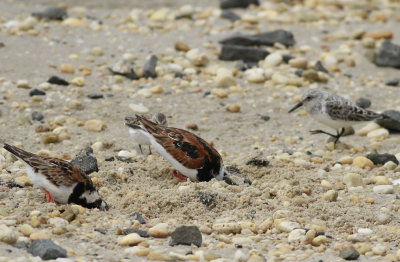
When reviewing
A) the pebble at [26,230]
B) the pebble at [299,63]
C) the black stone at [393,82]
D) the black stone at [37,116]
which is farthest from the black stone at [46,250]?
the black stone at [393,82]

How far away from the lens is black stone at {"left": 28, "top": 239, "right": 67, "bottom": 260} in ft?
15.4

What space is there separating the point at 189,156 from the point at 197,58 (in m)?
4.53

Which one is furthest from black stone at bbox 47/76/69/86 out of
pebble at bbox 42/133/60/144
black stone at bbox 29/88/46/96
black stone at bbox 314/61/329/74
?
black stone at bbox 314/61/329/74

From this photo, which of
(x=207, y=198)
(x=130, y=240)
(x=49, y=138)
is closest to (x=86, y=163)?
(x=49, y=138)

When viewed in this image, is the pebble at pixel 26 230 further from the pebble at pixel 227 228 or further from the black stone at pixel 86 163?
the black stone at pixel 86 163

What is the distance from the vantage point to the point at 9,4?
46.2 feet

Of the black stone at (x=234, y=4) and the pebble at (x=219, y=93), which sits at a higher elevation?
the black stone at (x=234, y=4)

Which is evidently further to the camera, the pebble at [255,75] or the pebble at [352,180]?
the pebble at [255,75]

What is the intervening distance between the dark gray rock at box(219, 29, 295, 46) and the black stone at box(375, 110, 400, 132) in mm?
3356

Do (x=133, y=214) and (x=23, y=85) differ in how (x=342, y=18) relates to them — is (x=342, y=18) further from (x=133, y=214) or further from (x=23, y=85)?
(x=133, y=214)

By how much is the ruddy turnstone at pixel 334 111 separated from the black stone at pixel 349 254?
12.3 feet

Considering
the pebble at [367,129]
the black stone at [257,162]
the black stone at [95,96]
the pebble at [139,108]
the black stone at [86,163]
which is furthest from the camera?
the black stone at [95,96]

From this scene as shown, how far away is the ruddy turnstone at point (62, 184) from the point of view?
5.95 m

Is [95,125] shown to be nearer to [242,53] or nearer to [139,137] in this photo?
[139,137]
